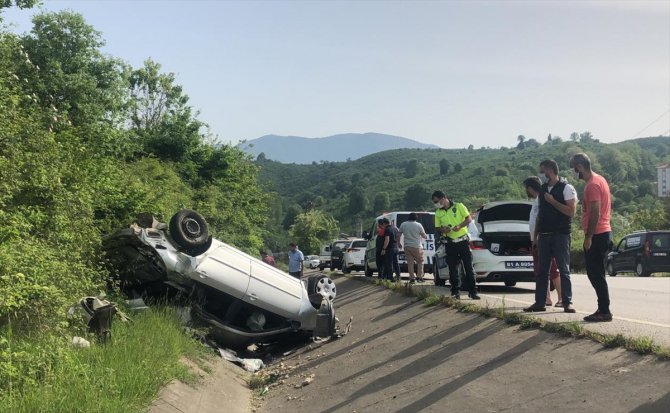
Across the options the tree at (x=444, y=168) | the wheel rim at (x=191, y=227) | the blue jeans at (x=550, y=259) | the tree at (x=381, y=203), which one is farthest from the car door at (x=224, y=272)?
the tree at (x=444, y=168)

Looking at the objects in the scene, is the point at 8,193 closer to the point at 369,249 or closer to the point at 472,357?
the point at 472,357

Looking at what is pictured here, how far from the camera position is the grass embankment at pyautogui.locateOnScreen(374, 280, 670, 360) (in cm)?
554

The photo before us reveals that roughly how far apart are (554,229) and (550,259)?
1.30ft

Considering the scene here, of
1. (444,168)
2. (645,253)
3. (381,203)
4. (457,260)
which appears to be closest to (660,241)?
(645,253)

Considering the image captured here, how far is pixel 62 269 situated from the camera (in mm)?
7023

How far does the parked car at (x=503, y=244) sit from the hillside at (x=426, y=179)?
221 feet

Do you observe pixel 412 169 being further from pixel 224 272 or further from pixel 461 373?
pixel 461 373

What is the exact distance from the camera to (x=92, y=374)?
18.4 ft

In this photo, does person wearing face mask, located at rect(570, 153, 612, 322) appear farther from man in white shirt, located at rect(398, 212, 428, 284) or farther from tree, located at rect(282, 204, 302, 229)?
tree, located at rect(282, 204, 302, 229)

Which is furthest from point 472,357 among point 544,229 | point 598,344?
point 544,229

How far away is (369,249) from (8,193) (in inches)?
566

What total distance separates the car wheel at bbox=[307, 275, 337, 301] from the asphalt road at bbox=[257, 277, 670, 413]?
1510 mm

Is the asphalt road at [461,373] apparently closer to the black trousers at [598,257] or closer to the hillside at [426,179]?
the black trousers at [598,257]

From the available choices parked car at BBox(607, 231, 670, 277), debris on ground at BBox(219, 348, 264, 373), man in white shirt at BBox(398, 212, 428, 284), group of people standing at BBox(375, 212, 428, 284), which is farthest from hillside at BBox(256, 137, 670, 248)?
debris on ground at BBox(219, 348, 264, 373)
